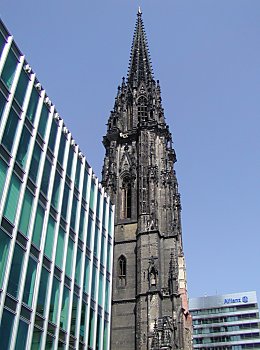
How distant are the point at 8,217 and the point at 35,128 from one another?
5.96 m

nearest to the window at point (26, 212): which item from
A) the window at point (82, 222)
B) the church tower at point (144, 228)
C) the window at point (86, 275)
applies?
the window at point (82, 222)

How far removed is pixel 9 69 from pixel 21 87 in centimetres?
133

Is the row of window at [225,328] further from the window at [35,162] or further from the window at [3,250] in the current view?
the window at [3,250]

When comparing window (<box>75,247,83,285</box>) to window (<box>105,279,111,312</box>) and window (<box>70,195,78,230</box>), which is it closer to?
window (<box>70,195,78,230</box>)

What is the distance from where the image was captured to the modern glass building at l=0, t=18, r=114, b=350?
20.0 metres

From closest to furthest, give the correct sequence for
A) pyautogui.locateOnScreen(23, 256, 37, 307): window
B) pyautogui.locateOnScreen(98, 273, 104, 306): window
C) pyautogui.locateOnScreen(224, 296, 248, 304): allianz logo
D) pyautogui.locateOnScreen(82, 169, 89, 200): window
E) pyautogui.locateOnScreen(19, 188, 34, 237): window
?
pyautogui.locateOnScreen(23, 256, 37, 307): window
pyautogui.locateOnScreen(19, 188, 34, 237): window
pyautogui.locateOnScreen(82, 169, 89, 200): window
pyautogui.locateOnScreen(98, 273, 104, 306): window
pyautogui.locateOnScreen(224, 296, 248, 304): allianz logo

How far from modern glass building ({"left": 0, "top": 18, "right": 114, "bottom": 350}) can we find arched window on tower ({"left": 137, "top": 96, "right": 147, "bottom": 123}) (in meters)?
20.6

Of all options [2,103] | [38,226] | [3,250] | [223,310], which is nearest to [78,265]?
[38,226]

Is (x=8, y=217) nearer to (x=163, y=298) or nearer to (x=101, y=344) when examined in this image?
(x=101, y=344)

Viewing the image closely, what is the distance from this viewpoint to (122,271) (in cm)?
3938

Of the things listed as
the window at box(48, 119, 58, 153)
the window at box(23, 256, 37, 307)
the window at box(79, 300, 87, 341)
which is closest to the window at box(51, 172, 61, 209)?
the window at box(48, 119, 58, 153)

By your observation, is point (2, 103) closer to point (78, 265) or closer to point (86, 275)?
point (78, 265)

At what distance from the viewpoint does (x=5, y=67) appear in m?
21.7

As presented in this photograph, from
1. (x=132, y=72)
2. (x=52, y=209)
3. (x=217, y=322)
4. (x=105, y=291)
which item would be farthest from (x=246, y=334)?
(x=52, y=209)
